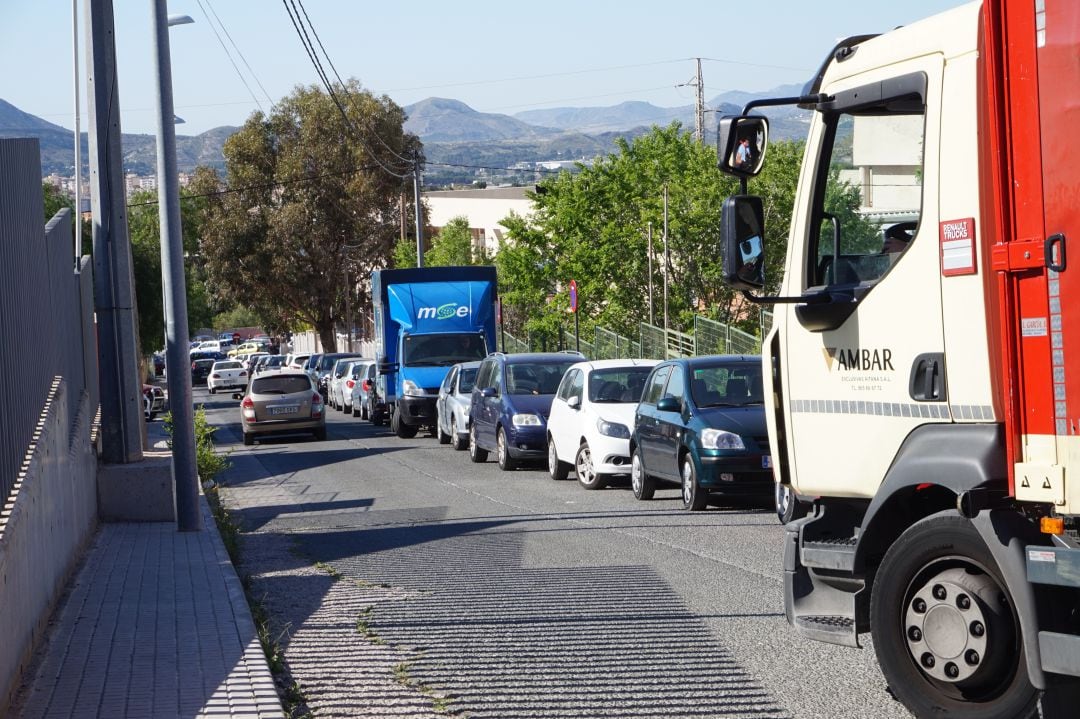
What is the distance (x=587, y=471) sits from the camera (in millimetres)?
18250

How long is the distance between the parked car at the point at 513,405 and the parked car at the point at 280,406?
818 cm

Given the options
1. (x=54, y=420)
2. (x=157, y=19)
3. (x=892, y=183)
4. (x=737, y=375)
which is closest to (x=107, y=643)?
(x=54, y=420)

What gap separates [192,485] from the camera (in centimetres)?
1409

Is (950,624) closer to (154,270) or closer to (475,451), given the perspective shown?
(475,451)

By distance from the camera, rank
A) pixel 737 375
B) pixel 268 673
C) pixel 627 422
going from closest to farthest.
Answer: pixel 268 673
pixel 737 375
pixel 627 422

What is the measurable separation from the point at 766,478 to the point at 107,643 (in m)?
8.00

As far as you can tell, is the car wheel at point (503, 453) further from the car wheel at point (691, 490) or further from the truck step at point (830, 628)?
the truck step at point (830, 628)

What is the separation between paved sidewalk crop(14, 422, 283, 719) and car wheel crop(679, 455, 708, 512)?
202 inches

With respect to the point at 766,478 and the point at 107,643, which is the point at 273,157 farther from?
the point at 107,643

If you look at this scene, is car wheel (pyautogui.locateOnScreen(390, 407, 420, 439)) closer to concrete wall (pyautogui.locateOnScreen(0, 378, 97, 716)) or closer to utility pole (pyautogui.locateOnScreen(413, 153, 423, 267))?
utility pole (pyautogui.locateOnScreen(413, 153, 423, 267))

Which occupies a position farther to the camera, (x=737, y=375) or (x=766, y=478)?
(x=737, y=375)

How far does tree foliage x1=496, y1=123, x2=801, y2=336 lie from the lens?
40.7m

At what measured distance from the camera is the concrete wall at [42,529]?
23.4 ft

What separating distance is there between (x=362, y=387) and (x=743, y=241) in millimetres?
34981
